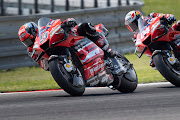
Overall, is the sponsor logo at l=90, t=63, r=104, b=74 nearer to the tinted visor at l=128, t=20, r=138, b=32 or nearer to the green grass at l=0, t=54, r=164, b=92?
the tinted visor at l=128, t=20, r=138, b=32

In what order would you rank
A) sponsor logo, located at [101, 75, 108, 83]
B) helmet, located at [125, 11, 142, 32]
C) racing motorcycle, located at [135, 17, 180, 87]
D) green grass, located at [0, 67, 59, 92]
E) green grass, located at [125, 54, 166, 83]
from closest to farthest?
1. sponsor logo, located at [101, 75, 108, 83]
2. racing motorcycle, located at [135, 17, 180, 87]
3. helmet, located at [125, 11, 142, 32]
4. green grass, located at [0, 67, 59, 92]
5. green grass, located at [125, 54, 166, 83]

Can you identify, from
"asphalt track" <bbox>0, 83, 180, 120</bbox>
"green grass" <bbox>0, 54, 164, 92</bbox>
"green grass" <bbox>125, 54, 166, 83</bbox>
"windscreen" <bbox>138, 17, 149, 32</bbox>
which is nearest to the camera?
"asphalt track" <bbox>0, 83, 180, 120</bbox>

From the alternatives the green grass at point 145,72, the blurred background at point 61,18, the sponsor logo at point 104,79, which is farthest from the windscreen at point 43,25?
the blurred background at point 61,18

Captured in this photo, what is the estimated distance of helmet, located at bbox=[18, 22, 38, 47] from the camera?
24.3ft

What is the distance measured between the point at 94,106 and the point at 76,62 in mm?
1517

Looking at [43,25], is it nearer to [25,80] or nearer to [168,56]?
[168,56]

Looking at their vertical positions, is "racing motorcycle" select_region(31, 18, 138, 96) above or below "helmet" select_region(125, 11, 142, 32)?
below

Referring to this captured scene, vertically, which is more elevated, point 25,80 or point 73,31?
point 73,31

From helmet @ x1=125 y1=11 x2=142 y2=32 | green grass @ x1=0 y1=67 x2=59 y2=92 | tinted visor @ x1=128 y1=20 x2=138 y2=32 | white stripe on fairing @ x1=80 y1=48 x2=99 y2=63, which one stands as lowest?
green grass @ x1=0 y1=67 x2=59 y2=92

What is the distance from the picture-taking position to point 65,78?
22.3 feet

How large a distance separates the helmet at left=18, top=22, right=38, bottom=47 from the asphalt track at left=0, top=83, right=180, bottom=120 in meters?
0.95

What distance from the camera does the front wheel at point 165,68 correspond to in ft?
25.5

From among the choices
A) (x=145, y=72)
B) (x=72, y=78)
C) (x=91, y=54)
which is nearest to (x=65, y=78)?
(x=72, y=78)

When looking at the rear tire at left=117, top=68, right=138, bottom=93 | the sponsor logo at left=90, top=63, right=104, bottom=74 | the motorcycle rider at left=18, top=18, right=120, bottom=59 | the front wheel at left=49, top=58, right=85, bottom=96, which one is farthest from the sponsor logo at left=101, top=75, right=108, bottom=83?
the front wheel at left=49, top=58, right=85, bottom=96
